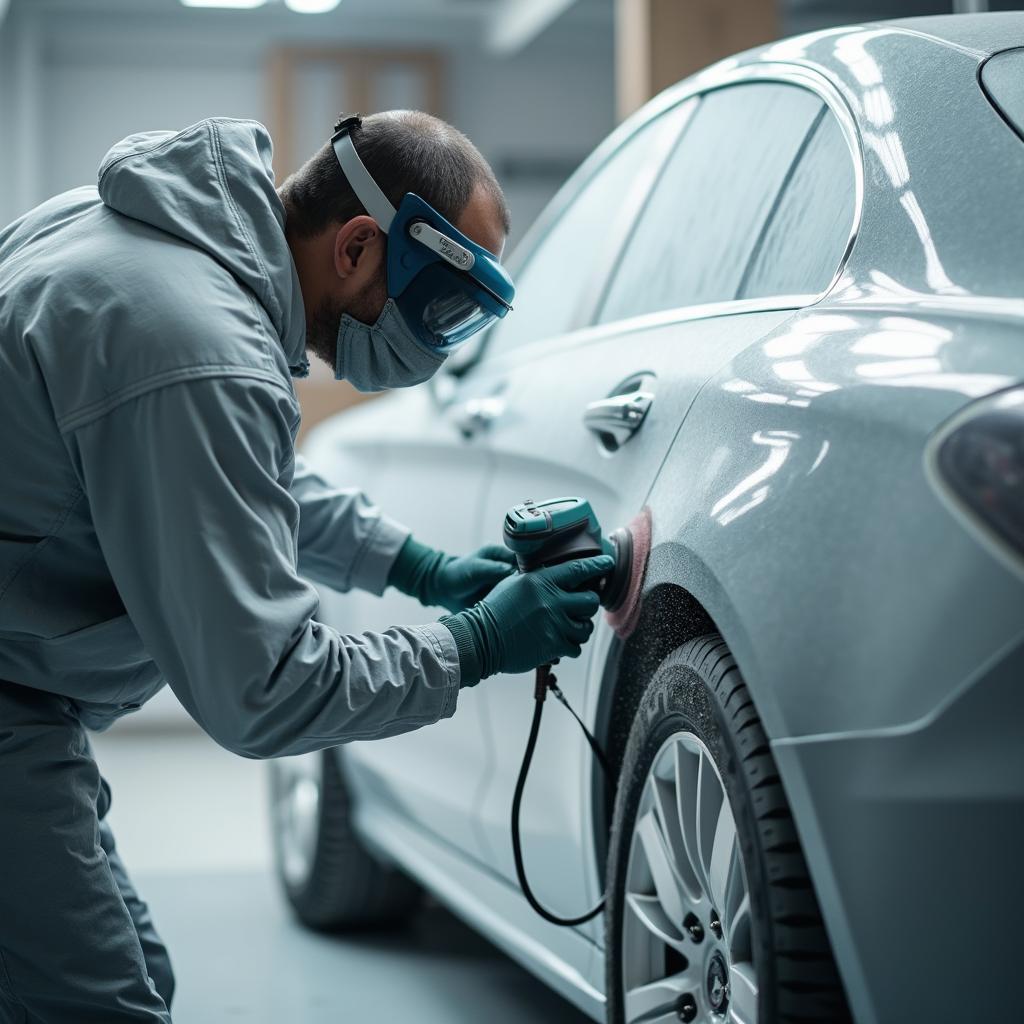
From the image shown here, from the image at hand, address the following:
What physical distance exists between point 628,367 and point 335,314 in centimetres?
41

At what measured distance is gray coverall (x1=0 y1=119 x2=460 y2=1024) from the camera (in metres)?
1.48

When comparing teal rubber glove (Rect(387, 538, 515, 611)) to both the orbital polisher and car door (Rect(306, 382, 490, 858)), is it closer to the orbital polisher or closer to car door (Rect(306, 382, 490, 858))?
car door (Rect(306, 382, 490, 858))

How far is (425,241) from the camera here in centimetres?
174

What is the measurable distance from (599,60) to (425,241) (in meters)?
7.09

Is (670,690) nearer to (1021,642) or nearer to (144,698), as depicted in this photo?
(1021,642)

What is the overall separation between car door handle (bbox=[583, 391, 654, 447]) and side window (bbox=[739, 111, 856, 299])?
0.21 metres

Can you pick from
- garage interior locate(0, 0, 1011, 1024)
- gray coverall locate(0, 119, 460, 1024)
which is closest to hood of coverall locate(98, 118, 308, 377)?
gray coverall locate(0, 119, 460, 1024)

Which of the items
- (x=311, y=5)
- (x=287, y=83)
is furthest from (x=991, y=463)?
(x=287, y=83)

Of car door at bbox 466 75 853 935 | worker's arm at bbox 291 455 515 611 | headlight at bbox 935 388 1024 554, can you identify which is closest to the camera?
headlight at bbox 935 388 1024 554

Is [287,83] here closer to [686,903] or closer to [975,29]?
[975,29]

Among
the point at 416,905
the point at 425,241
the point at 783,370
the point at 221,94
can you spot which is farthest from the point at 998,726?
the point at 221,94

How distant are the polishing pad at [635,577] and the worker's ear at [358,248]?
0.44 metres

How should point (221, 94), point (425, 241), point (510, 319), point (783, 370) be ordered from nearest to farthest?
point (783, 370) < point (425, 241) < point (510, 319) < point (221, 94)

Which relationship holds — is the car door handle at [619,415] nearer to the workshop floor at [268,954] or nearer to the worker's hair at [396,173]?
the worker's hair at [396,173]
